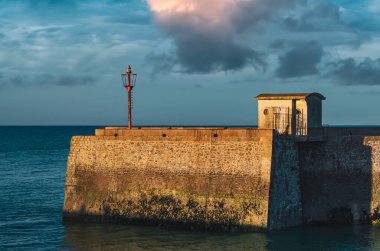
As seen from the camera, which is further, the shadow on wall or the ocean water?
the shadow on wall

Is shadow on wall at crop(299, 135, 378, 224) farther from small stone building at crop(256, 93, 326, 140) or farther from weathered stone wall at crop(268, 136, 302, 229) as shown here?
small stone building at crop(256, 93, 326, 140)

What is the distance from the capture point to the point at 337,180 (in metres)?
30.2

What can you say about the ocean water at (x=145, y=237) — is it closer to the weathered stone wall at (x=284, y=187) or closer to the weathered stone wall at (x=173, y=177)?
the weathered stone wall at (x=284, y=187)

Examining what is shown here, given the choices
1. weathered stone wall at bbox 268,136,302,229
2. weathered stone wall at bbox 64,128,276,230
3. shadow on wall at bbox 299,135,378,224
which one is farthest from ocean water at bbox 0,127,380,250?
shadow on wall at bbox 299,135,378,224

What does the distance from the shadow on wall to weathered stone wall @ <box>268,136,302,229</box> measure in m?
0.88

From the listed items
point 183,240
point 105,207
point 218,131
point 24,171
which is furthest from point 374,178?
point 24,171

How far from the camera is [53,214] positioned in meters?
Answer: 34.5

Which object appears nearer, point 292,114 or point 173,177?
point 173,177

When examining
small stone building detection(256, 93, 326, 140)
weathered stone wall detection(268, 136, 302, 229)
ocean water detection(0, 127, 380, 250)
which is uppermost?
small stone building detection(256, 93, 326, 140)

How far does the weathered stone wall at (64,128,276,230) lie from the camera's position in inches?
1058

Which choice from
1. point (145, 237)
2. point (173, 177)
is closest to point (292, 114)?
point (173, 177)

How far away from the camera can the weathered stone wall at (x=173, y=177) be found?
26.9 meters

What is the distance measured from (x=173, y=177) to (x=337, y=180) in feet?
25.8

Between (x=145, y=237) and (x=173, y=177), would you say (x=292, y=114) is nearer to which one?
(x=173, y=177)
